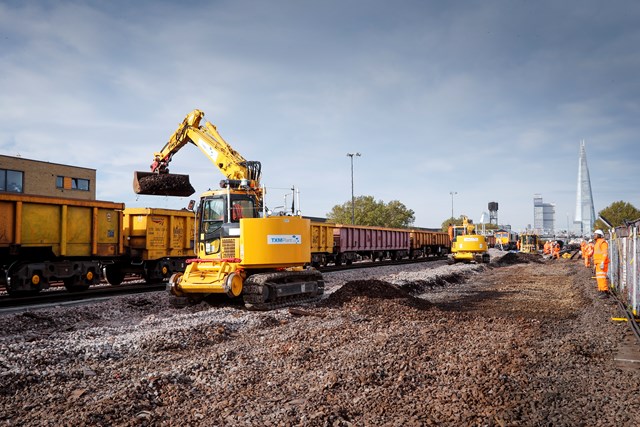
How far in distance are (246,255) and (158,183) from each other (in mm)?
7564

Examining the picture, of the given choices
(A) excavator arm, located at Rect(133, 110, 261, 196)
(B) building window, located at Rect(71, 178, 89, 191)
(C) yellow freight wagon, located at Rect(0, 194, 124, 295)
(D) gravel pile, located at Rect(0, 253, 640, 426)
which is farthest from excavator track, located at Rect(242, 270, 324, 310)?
(B) building window, located at Rect(71, 178, 89, 191)

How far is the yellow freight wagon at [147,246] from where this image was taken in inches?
698

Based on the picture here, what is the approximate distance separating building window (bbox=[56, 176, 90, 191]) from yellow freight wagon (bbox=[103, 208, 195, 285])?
67.6 feet

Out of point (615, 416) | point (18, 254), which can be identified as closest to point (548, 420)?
point (615, 416)

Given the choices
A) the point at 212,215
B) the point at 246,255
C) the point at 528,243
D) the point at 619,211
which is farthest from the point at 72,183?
the point at 619,211

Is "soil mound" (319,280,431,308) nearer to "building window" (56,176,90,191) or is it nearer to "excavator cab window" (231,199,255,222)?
"excavator cab window" (231,199,255,222)

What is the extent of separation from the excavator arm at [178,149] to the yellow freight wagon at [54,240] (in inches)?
52.1

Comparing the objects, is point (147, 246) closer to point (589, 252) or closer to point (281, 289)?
point (281, 289)

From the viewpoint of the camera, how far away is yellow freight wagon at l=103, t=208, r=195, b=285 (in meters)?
17.7

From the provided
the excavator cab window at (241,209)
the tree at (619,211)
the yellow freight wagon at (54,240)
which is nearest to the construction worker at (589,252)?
the excavator cab window at (241,209)

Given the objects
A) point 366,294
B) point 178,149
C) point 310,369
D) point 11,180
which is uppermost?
point 11,180

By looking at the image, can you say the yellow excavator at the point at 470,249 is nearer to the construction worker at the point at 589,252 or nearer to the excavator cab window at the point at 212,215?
the construction worker at the point at 589,252

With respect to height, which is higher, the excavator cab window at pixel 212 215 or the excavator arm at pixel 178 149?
the excavator arm at pixel 178 149

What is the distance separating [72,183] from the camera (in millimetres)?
36688
